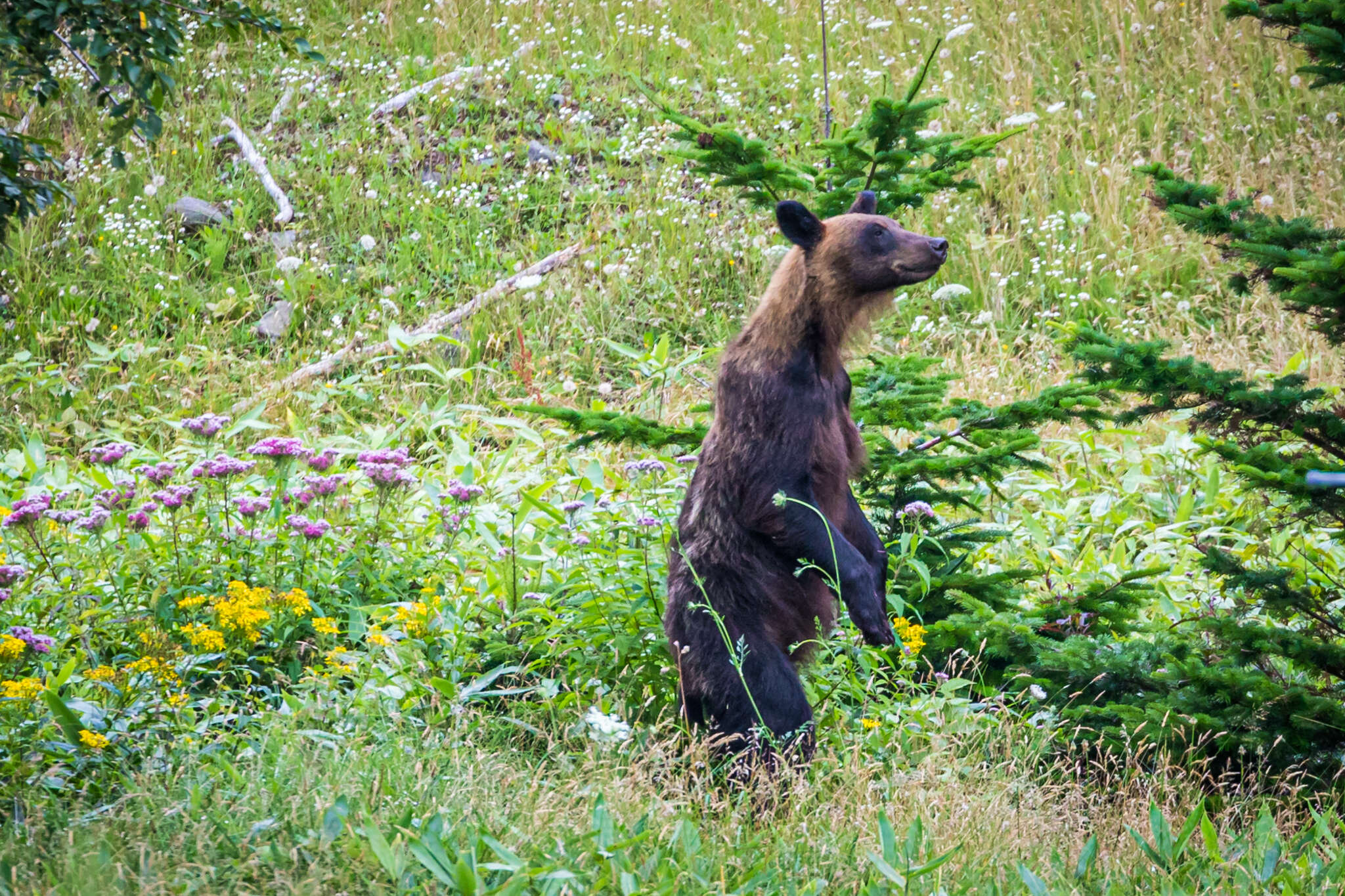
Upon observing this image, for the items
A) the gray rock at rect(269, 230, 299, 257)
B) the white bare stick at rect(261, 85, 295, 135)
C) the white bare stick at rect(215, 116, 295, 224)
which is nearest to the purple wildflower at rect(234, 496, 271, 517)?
the gray rock at rect(269, 230, 299, 257)

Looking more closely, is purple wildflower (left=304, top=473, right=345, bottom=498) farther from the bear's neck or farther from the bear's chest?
the bear's chest

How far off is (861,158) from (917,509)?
54.1 inches

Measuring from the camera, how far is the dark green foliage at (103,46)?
318 cm

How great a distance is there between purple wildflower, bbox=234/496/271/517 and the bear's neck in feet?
6.33

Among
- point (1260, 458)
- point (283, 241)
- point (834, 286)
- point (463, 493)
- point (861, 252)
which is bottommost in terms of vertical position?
point (463, 493)

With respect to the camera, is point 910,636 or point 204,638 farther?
point 910,636

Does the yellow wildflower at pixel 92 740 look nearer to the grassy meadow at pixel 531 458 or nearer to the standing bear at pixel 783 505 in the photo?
the grassy meadow at pixel 531 458

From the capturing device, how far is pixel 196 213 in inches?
377

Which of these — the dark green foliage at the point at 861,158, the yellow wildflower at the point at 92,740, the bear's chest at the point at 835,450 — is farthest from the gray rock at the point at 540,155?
the yellow wildflower at the point at 92,740

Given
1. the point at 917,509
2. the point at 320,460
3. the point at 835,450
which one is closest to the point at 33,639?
the point at 320,460

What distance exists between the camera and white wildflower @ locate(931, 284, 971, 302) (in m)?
7.52

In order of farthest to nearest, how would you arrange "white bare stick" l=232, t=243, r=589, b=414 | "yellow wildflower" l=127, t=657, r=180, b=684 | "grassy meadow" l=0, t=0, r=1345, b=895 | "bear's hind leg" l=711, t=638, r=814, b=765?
"white bare stick" l=232, t=243, r=589, b=414 < "yellow wildflower" l=127, t=657, r=180, b=684 < "bear's hind leg" l=711, t=638, r=814, b=765 < "grassy meadow" l=0, t=0, r=1345, b=895

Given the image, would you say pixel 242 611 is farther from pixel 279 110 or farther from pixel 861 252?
pixel 279 110

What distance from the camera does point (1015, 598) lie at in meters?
4.80
